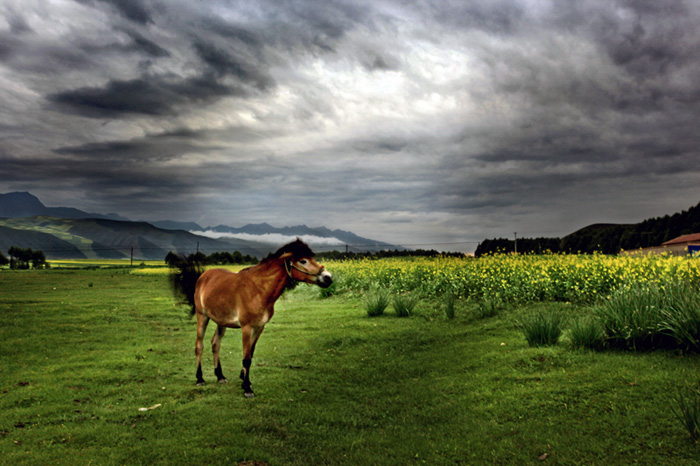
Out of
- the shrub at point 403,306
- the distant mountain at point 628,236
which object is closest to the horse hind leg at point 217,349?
the shrub at point 403,306

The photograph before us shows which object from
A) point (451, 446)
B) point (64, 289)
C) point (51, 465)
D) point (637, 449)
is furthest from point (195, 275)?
point (64, 289)

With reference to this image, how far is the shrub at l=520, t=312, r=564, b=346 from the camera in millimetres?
8914

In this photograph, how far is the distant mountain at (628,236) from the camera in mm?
38656

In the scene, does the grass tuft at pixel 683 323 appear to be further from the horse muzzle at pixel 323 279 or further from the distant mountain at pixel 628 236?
the distant mountain at pixel 628 236

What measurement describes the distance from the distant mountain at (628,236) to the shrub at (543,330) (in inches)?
1165

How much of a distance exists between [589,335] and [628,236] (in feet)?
128

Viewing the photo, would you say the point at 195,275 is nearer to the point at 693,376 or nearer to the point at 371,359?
the point at 371,359

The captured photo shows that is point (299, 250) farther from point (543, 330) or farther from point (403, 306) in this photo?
point (403, 306)

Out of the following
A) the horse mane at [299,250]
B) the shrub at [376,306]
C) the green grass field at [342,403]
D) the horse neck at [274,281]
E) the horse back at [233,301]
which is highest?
the horse mane at [299,250]

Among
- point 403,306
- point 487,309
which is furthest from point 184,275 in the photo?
point 487,309

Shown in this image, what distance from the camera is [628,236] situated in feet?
133

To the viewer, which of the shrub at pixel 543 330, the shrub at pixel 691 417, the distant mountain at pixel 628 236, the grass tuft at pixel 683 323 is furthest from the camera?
the distant mountain at pixel 628 236

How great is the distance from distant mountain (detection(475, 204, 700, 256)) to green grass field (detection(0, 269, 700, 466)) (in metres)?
28.7

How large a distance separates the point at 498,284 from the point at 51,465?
13456mm
